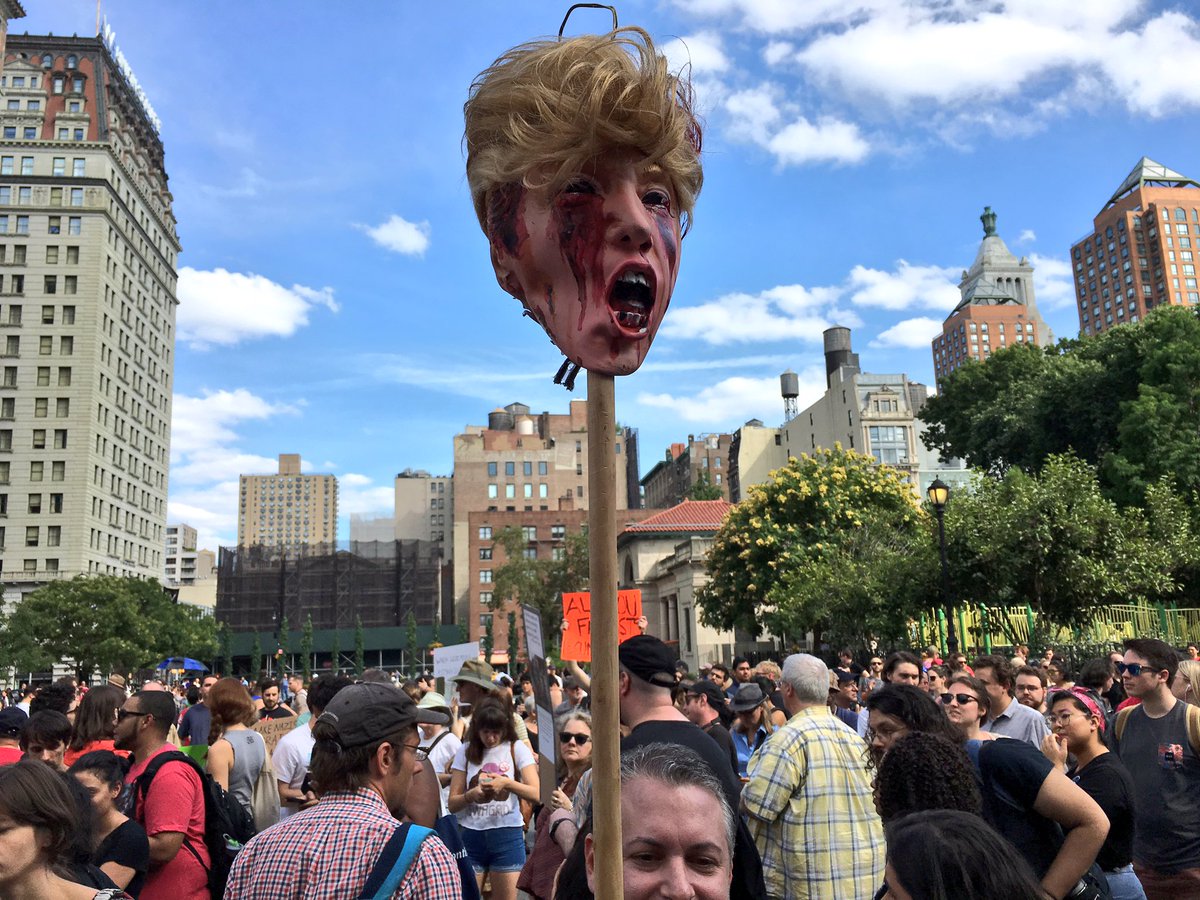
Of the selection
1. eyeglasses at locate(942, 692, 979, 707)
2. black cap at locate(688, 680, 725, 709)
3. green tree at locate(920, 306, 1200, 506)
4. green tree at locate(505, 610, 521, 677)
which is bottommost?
green tree at locate(505, 610, 521, 677)

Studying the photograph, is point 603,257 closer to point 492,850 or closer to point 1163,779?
point 1163,779

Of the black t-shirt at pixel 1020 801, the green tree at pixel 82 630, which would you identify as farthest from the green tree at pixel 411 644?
the black t-shirt at pixel 1020 801

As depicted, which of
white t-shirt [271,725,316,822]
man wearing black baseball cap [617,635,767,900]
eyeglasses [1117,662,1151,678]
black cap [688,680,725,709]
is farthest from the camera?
black cap [688,680,725,709]

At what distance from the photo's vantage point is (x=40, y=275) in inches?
2763

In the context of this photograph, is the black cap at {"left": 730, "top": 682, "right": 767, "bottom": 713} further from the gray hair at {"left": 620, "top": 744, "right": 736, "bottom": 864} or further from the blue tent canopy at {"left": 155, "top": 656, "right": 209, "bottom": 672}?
the blue tent canopy at {"left": 155, "top": 656, "right": 209, "bottom": 672}

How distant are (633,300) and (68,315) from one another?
7962cm

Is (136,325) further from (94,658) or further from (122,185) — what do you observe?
(94,658)

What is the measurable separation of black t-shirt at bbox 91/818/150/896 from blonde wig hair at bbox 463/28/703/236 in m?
3.22

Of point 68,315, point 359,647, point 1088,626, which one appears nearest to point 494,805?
point 1088,626

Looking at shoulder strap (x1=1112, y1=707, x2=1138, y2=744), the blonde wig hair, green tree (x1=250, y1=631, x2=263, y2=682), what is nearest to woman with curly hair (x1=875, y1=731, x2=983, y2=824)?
the blonde wig hair

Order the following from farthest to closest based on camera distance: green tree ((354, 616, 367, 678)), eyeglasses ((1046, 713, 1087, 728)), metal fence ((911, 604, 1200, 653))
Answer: green tree ((354, 616, 367, 678))
metal fence ((911, 604, 1200, 653))
eyeglasses ((1046, 713, 1087, 728))

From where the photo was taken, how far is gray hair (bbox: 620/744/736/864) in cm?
225

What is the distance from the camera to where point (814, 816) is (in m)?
4.04

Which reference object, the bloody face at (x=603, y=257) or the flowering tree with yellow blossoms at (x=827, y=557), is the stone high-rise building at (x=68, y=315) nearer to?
the flowering tree with yellow blossoms at (x=827, y=557)
